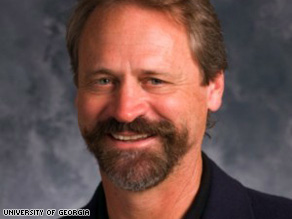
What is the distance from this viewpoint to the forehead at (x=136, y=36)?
11.3ft

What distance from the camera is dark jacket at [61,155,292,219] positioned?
144 inches

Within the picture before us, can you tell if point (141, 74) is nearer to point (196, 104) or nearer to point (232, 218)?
point (196, 104)

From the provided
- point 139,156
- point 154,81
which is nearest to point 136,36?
point 154,81

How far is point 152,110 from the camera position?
350 centimetres

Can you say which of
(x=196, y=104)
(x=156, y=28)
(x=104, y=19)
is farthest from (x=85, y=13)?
(x=196, y=104)

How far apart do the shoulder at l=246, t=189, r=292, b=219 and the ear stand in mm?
616

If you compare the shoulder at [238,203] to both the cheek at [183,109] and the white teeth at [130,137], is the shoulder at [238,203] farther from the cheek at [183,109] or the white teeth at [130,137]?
the white teeth at [130,137]

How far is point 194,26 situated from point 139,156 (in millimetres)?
905

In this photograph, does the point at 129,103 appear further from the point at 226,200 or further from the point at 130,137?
the point at 226,200

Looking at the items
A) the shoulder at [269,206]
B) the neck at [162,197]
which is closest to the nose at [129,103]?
the neck at [162,197]

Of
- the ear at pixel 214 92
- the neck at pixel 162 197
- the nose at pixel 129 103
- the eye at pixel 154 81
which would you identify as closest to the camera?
the nose at pixel 129 103

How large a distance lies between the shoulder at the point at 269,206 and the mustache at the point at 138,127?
753 millimetres

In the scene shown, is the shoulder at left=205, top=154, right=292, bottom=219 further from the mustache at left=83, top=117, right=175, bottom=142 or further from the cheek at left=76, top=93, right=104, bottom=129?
the cheek at left=76, top=93, right=104, bottom=129

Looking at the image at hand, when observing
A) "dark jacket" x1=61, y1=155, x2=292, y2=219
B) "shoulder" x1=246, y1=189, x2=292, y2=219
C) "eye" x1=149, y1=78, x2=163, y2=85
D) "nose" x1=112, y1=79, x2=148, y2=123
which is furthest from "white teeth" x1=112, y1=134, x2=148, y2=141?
"shoulder" x1=246, y1=189, x2=292, y2=219
